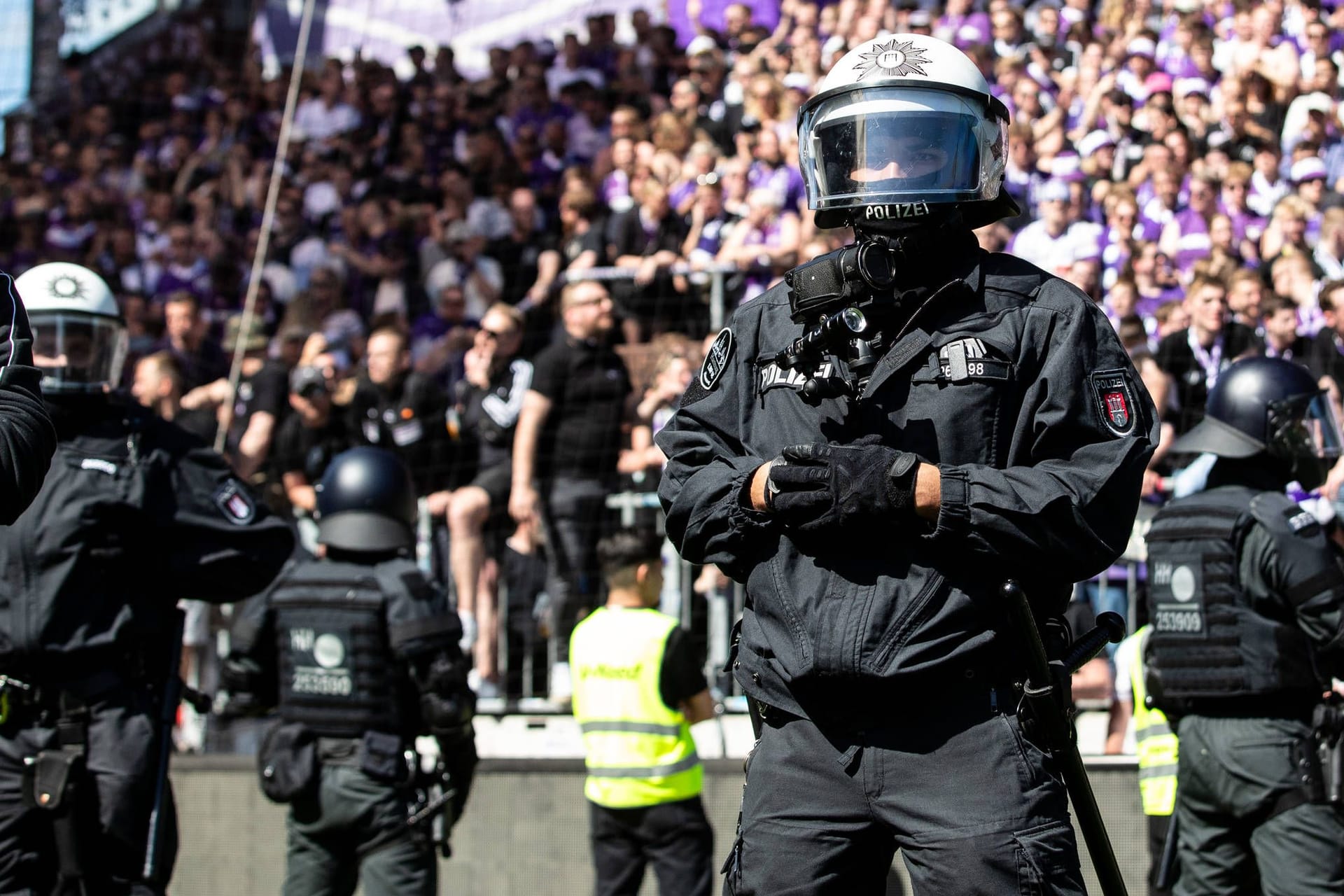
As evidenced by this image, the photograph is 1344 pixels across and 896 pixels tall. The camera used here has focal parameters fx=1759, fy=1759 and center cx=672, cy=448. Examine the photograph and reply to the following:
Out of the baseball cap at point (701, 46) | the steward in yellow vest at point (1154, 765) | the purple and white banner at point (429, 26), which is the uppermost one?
the purple and white banner at point (429, 26)

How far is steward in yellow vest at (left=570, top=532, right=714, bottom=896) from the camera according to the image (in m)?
5.94

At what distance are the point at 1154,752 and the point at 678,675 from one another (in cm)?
162

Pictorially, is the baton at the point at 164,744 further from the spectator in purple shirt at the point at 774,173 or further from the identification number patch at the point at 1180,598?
the spectator in purple shirt at the point at 774,173

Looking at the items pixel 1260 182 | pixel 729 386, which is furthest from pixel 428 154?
pixel 729 386

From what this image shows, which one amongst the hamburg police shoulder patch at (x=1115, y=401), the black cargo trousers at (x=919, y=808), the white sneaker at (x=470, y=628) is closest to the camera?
the black cargo trousers at (x=919, y=808)

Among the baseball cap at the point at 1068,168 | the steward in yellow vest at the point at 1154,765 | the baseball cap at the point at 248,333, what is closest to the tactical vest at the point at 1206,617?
the steward in yellow vest at the point at 1154,765

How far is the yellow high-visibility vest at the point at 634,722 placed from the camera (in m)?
5.95

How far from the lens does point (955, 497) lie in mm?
2982

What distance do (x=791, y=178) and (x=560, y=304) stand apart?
154cm

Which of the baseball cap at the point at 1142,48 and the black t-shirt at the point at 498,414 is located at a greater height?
the baseball cap at the point at 1142,48

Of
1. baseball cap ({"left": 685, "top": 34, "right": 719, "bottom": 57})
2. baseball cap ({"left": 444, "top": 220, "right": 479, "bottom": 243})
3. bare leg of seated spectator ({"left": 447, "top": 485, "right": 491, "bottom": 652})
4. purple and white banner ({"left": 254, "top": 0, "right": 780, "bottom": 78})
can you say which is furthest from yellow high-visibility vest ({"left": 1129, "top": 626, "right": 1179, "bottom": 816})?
purple and white banner ({"left": 254, "top": 0, "right": 780, "bottom": 78})

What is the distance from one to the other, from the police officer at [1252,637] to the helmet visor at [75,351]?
316 cm

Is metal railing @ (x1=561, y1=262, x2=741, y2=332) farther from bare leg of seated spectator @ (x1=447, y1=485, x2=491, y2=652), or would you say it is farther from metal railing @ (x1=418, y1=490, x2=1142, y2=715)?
bare leg of seated spectator @ (x1=447, y1=485, x2=491, y2=652)

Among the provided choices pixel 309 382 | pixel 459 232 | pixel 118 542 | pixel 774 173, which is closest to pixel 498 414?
pixel 309 382
